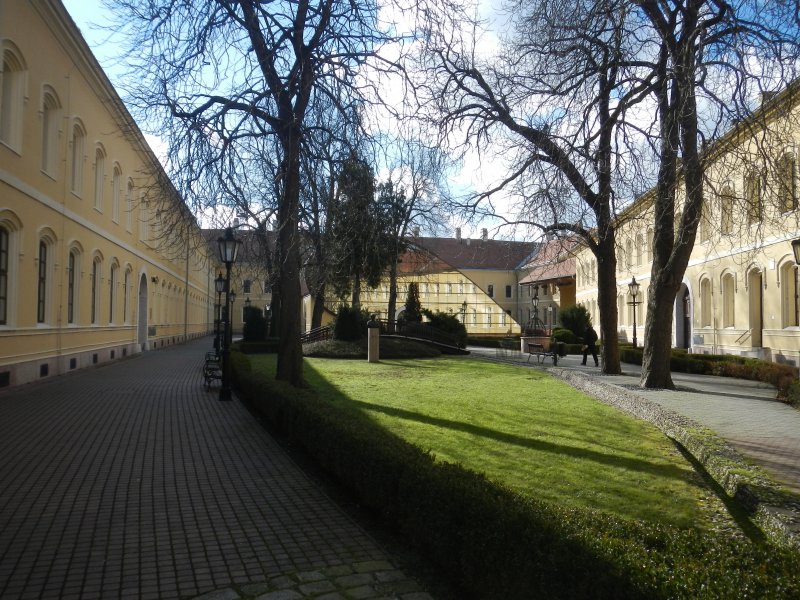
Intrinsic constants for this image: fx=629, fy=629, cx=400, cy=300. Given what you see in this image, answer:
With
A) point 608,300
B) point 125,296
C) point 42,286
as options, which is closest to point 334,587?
point 608,300

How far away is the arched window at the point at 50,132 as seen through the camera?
16672mm

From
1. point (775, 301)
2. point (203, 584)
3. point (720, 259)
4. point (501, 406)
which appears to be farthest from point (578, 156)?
point (720, 259)

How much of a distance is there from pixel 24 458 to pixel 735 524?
777 cm

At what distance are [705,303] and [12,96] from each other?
93.0ft

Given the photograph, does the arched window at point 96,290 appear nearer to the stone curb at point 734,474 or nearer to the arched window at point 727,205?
the stone curb at point 734,474

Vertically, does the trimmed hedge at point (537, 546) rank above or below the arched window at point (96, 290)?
below

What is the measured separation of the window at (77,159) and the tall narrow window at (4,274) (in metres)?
5.05

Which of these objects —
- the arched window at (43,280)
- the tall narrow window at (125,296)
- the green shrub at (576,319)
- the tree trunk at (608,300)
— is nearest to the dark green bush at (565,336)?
the green shrub at (576,319)

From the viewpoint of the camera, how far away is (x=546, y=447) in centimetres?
882

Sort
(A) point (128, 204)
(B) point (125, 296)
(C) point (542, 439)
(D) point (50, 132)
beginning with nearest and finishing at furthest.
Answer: (C) point (542, 439)
(D) point (50, 132)
(B) point (125, 296)
(A) point (128, 204)

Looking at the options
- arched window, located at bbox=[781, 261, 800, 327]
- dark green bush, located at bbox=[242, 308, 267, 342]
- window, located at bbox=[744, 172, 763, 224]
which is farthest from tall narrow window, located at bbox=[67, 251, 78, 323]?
arched window, located at bbox=[781, 261, 800, 327]

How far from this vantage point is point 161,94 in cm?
1084

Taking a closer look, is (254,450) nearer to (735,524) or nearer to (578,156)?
(735,524)

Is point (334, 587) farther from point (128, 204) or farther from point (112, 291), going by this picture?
point (128, 204)
